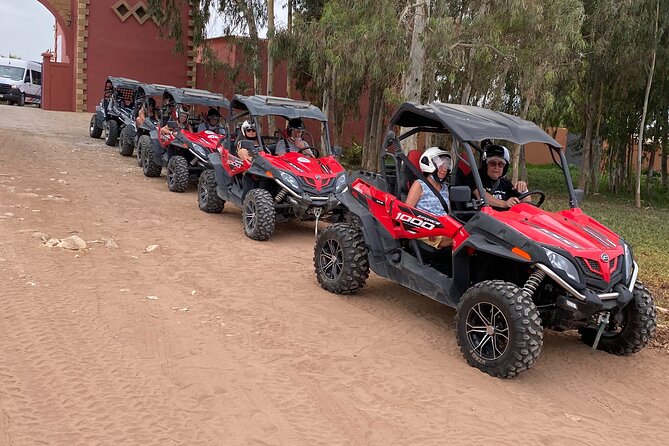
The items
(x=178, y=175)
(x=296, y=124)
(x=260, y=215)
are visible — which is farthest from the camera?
(x=178, y=175)

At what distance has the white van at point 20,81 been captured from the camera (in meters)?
30.8

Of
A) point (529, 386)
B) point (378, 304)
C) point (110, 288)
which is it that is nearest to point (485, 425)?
point (529, 386)

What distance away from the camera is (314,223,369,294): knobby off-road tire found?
237 inches

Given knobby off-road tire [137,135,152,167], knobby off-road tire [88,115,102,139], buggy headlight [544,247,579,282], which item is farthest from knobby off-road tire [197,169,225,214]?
knobby off-road tire [88,115,102,139]

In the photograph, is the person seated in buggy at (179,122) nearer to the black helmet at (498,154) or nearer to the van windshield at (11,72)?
the black helmet at (498,154)

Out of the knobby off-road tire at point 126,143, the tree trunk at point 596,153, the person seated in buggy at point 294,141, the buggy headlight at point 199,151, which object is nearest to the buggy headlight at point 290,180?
the person seated in buggy at point 294,141

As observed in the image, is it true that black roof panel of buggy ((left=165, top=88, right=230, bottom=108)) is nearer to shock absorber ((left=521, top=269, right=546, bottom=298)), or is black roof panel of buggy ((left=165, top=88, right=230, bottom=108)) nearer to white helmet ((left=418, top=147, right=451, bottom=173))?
white helmet ((left=418, top=147, right=451, bottom=173))

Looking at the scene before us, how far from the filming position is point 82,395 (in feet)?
12.4

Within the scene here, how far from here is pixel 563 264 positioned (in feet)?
14.2

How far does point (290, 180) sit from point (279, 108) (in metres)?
1.54

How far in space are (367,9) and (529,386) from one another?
8.39 meters

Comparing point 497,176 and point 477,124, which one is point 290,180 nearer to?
point 497,176

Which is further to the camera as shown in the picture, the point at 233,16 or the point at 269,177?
the point at 233,16

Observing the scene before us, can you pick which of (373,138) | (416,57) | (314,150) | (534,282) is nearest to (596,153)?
A: (373,138)
